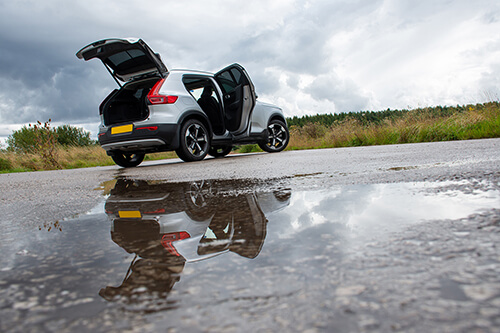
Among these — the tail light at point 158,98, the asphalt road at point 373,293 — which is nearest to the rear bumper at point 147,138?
the tail light at point 158,98

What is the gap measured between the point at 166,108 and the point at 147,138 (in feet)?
2.08

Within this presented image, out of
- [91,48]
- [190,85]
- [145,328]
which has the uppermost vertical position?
[91,48]

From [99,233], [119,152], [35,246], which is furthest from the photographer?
[119,152]

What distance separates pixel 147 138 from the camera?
20.5ft

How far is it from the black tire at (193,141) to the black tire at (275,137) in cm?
223

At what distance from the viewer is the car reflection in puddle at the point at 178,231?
943 millimetres

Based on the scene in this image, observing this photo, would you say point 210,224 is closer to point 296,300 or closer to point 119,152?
point 296,300

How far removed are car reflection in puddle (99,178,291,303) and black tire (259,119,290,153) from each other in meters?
6.63

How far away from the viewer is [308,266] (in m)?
0.94

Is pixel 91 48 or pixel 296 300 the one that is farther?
pixel 91 48

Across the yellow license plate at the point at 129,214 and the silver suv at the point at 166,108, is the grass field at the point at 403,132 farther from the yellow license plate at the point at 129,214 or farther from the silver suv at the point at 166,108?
the yellow license plate at the point at 129,214

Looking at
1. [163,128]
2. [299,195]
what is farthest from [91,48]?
[299,195]

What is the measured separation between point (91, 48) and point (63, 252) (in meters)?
6.00

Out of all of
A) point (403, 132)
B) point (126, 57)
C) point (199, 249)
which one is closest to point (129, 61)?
point (126, 57)
